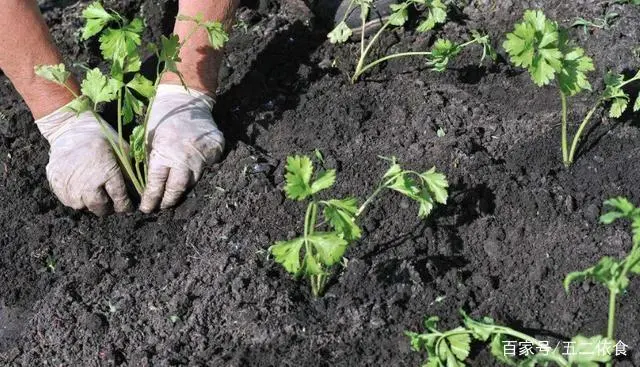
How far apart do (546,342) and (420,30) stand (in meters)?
1.44

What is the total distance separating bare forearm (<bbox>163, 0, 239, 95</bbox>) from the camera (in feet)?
10.5

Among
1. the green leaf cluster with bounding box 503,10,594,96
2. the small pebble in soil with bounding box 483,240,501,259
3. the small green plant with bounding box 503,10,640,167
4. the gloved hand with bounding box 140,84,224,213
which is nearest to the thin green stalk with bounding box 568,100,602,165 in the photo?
the small green plant with bounding box 503,10,640,167

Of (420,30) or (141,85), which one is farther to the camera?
(420,30)

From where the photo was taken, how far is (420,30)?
3.37 meters

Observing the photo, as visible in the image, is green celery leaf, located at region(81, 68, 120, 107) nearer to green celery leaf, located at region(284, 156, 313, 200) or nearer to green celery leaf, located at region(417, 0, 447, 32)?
green celery leaf, located at region(284, 156, 313, 200)

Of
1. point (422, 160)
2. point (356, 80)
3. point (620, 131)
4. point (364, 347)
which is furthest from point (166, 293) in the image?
point (620, 131)

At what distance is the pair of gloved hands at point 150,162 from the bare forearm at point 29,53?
0.15 metres

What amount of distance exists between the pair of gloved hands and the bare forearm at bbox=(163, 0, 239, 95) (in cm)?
13

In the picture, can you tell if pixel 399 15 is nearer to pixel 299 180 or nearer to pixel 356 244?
pixel 356 244

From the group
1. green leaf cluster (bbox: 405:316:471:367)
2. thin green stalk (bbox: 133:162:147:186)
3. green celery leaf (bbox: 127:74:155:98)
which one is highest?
green celery leaf (bbox: 127:74:155:98)

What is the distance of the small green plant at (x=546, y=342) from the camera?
2.06 m

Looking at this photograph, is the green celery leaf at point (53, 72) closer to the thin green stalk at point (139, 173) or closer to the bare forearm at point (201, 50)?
the thin green stalk at point (139, 173)

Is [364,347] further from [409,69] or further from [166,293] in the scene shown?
[409,69]

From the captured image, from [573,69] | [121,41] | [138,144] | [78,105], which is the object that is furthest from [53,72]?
[573,69]
